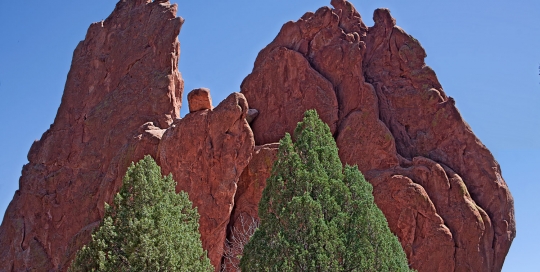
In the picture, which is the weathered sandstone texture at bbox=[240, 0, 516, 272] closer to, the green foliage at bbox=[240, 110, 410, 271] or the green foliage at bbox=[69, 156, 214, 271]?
the green foliage at bbox=[240, 110, 410, 271]

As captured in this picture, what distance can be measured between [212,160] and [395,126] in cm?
1016

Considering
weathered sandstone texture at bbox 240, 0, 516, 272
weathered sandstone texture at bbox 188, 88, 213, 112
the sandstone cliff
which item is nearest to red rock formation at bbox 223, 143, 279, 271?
the sandstone cliff

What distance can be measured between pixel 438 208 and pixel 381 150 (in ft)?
13.0

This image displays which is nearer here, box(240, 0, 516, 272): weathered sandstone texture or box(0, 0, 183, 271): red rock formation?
box(240, 0, 516, 272): weathered sandstone texture

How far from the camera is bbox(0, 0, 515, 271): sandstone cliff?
105 ft

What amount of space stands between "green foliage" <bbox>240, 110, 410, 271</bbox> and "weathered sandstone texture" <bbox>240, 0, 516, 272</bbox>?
13.5 meters

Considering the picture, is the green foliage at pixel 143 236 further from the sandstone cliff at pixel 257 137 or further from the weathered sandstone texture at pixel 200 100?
the weathered sandstone texture at pixel 200 100

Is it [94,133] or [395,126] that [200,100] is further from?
[395,126]

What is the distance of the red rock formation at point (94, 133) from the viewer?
36.2 m

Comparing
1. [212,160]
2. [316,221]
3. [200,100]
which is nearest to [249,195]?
[212,160]

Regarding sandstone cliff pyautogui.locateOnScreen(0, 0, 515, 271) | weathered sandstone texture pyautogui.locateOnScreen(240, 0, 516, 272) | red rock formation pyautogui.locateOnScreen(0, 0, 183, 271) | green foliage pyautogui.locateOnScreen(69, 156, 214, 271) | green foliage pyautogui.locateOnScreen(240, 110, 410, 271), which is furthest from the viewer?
red rock formation pyautogui.locateOnScreen(0, 0, 183, 271)

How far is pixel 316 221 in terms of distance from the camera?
59.9 ft

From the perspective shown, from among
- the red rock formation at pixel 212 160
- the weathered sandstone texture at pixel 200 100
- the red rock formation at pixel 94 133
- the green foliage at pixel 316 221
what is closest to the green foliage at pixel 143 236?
the green foliage at pixel 316 221

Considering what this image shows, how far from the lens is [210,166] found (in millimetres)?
31969
